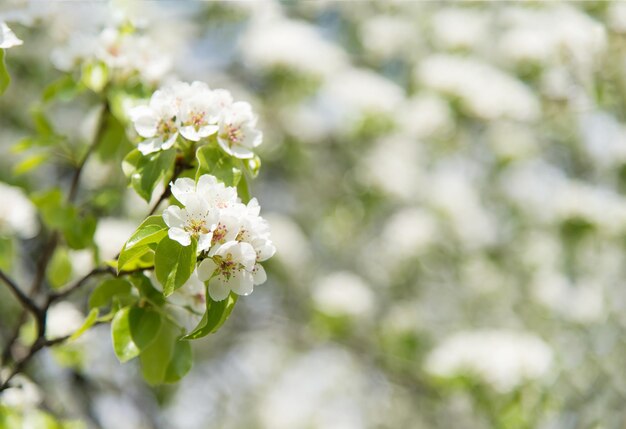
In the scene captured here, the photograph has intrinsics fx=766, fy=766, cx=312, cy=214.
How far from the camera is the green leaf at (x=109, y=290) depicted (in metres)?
1.17

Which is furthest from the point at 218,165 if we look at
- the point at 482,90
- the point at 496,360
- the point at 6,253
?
the point at 482,90

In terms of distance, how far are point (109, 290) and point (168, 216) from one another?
262 mm

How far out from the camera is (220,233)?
973 millimetres

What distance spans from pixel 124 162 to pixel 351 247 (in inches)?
109

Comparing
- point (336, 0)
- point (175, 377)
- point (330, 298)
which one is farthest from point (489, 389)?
point (336, 0)

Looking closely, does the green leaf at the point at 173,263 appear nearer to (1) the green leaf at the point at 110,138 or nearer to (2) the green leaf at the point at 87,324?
(2) the green leaf at the point at 87,324

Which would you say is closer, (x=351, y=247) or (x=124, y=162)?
(x=124, y=162)

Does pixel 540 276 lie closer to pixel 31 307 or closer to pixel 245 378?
pixel 245 378

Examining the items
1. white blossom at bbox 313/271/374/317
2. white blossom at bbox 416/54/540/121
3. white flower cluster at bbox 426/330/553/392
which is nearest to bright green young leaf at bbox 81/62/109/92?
white flower cluster at bbox 426/330/553/392

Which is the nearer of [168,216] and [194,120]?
[168,216]

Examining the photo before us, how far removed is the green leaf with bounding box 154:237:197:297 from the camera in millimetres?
966

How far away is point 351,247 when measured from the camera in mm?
3873

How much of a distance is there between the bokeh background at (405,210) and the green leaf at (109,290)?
4.36ft

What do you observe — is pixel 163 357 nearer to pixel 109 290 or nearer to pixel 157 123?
pixel 109 290
